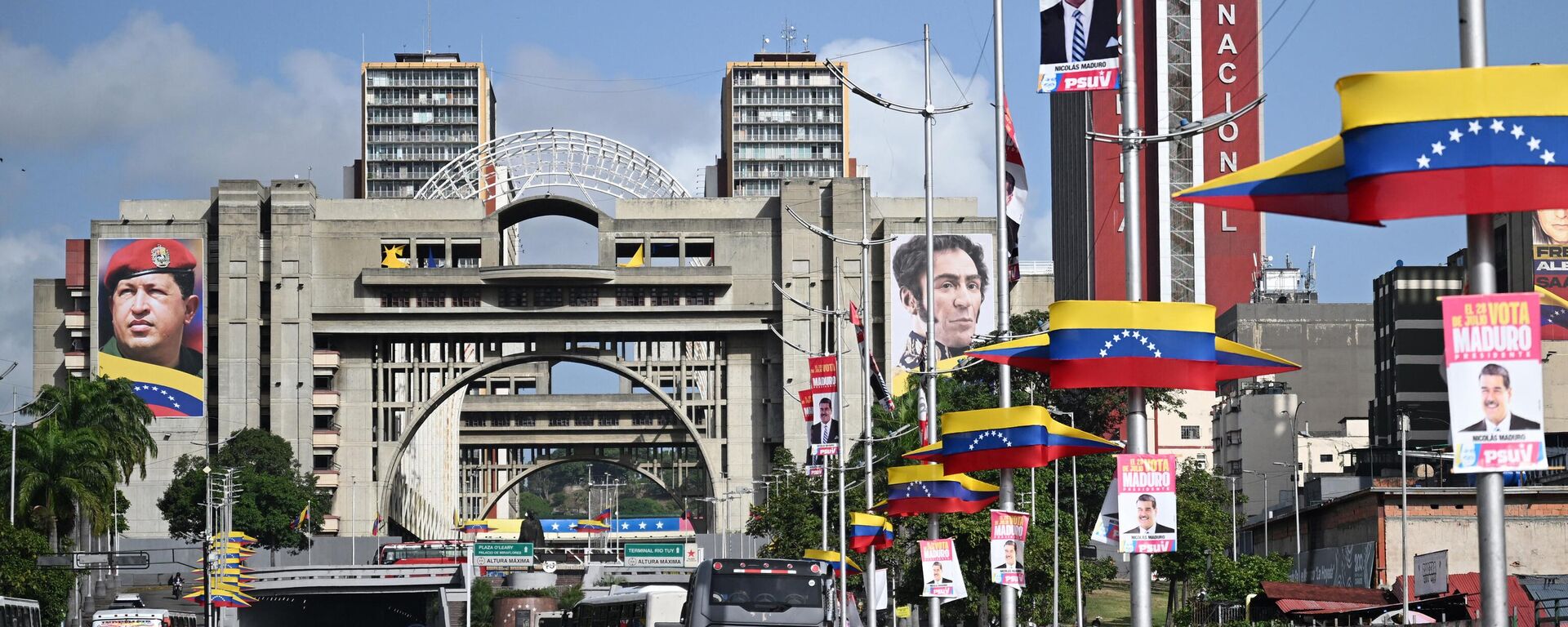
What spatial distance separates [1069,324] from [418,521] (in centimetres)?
14483

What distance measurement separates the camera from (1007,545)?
1108 inches

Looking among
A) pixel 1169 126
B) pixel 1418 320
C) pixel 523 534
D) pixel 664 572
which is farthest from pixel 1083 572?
pixel 523 534

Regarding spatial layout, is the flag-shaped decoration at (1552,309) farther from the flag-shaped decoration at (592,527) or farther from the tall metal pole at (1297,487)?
the flag-shaped decoration at (592,527)

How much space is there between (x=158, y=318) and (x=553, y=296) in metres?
27.6

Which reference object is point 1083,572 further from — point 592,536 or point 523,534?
point 592,536

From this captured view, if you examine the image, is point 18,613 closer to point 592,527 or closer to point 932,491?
point 932,491

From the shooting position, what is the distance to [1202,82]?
4934 inches

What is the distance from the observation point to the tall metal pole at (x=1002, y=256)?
30141 millimetres

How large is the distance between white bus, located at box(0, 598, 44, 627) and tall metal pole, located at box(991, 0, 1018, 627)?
2488 centimetres

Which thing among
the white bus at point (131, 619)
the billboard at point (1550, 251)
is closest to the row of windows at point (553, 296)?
the billboard at point (1550, 251)

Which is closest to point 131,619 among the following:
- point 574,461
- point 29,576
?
point 29,576

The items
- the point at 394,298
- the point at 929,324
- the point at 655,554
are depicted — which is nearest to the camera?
the point at 929,324

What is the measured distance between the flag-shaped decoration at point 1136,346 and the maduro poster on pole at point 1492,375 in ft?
21.4

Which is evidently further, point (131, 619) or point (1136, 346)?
point (131, 619)
